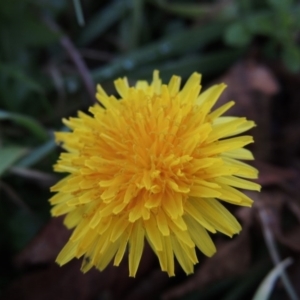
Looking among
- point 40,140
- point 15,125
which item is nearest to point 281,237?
point 40,140

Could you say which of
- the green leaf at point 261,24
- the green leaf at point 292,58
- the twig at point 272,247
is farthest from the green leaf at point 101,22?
the twig at point 272,247

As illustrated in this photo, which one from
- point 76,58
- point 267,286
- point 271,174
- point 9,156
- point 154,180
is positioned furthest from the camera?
point 76,58

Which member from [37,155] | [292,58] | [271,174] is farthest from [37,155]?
[292,58]

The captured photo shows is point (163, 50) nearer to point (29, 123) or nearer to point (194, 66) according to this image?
point (194, 66)

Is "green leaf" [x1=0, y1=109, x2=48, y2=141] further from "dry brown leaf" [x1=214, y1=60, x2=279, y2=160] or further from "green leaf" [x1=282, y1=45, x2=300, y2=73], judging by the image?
"green leaf" [x1=282, y1=45, x2=300, y2=73]

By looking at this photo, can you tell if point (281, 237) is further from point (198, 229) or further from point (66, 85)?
point (66, 85)

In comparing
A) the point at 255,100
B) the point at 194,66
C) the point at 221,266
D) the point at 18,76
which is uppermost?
the point at 18,76

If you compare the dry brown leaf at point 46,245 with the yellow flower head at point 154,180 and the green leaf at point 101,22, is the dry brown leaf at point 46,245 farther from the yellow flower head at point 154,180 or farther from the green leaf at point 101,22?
the green leaf at point 101,22

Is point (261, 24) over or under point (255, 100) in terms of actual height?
over
